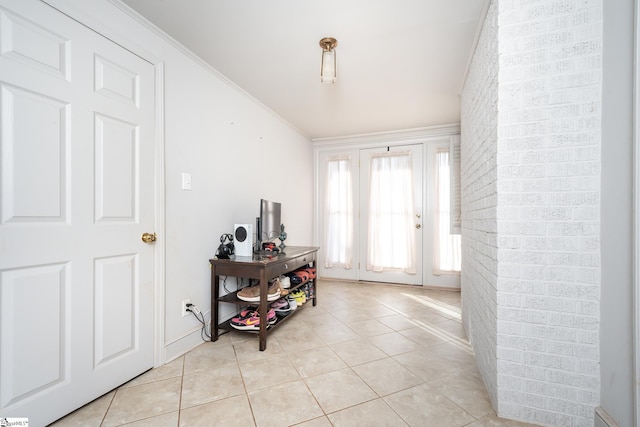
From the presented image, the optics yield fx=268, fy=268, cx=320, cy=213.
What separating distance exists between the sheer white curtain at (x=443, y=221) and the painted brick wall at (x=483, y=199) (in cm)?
168

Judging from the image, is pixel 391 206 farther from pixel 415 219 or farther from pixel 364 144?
pixel 364 144

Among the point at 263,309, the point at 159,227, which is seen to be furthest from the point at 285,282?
the point at 159,227

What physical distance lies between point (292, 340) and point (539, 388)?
5.48ft

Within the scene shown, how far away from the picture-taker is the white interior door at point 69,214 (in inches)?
47.9

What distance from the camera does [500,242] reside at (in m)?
1.41

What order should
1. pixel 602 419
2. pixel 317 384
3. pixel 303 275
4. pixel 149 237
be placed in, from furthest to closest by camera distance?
pixel 303 275
pixel 149 237
pixel 317 384
pixel 602 419

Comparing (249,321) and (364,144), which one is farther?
(364,144)

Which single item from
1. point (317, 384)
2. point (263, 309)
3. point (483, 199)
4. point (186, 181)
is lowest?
point (317, 384)

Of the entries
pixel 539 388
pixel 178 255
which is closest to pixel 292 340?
pixel 178 255

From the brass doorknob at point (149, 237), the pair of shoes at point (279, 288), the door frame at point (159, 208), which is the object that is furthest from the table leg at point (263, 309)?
the brass doorknob at point (149, 237)

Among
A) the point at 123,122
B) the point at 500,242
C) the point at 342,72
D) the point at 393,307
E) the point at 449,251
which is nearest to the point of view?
the point at 500,242

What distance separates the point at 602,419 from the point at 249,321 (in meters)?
2.17

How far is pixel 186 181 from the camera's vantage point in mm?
2131

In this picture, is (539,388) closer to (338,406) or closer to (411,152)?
(338,406)
